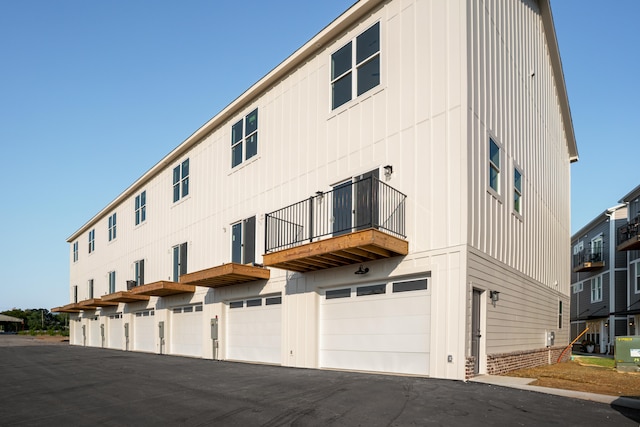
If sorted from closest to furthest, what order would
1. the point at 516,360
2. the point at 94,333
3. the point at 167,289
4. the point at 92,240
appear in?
the point at 516,360
the point at 167,289
the point at 94,333
the point at 92,240

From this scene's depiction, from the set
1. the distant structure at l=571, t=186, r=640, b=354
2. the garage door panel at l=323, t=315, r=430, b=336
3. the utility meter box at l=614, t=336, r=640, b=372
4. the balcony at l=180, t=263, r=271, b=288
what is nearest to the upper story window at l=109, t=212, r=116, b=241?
the balcony at l=180, t=263, r=271, b=288

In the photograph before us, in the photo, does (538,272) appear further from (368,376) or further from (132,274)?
(132,274)

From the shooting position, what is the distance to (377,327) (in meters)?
12.4

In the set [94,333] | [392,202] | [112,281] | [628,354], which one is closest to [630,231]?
[628,354]

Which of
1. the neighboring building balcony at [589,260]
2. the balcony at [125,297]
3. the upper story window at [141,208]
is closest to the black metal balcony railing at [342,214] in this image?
the balcony at [125,297]

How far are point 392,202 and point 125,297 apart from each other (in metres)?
19.5

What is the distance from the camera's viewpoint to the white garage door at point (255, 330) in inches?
640

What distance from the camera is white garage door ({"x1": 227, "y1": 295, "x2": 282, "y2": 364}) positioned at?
16.3m

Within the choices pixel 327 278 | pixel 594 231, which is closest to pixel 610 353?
pixel 594 231

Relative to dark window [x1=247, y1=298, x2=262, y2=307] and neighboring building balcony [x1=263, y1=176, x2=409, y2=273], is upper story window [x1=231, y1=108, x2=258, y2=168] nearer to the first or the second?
neighboring building balcony [x1=263, y1=176, x2=409, y2=273]

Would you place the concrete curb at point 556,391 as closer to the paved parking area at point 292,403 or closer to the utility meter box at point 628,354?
the paved parking area at point 292,403

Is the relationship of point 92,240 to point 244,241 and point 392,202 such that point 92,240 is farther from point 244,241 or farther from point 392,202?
point 392,202

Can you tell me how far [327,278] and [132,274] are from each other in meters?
19.1

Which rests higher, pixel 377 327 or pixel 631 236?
pixel 631 236
